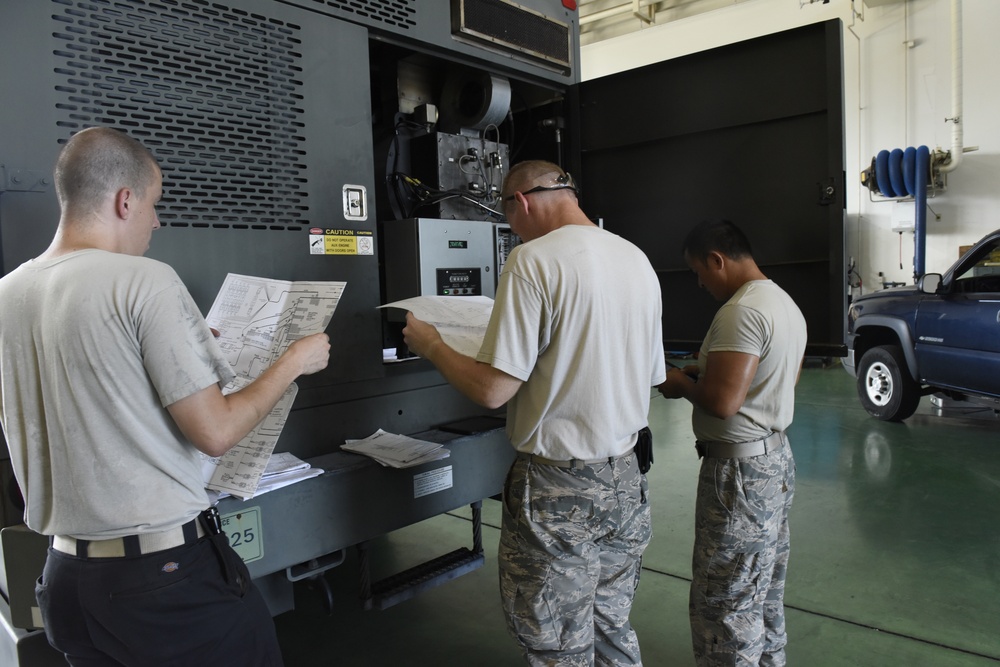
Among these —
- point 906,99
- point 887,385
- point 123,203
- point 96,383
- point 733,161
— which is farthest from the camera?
point 906,99

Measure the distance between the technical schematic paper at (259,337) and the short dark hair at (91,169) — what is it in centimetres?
42

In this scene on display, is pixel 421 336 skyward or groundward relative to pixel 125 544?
skyward

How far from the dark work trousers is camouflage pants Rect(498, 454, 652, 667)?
27.0 inches

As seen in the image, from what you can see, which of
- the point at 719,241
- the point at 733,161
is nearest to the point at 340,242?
the point at 719,241

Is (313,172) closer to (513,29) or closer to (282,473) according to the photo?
(282,473)

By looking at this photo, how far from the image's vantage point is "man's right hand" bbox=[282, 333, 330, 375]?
60.0 inches

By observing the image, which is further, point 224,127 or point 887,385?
point 887,385

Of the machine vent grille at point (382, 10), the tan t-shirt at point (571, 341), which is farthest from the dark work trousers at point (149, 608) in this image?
the machine vent grille at point (382, 10)

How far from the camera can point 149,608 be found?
1.31 meters

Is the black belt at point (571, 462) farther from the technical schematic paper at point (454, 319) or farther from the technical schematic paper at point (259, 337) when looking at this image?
the technical schematic paper at point (259, 337)

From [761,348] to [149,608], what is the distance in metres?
1.73

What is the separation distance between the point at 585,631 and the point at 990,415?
648cm

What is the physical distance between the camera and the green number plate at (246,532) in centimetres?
168

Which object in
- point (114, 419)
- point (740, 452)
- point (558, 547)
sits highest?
point (114, 419)
